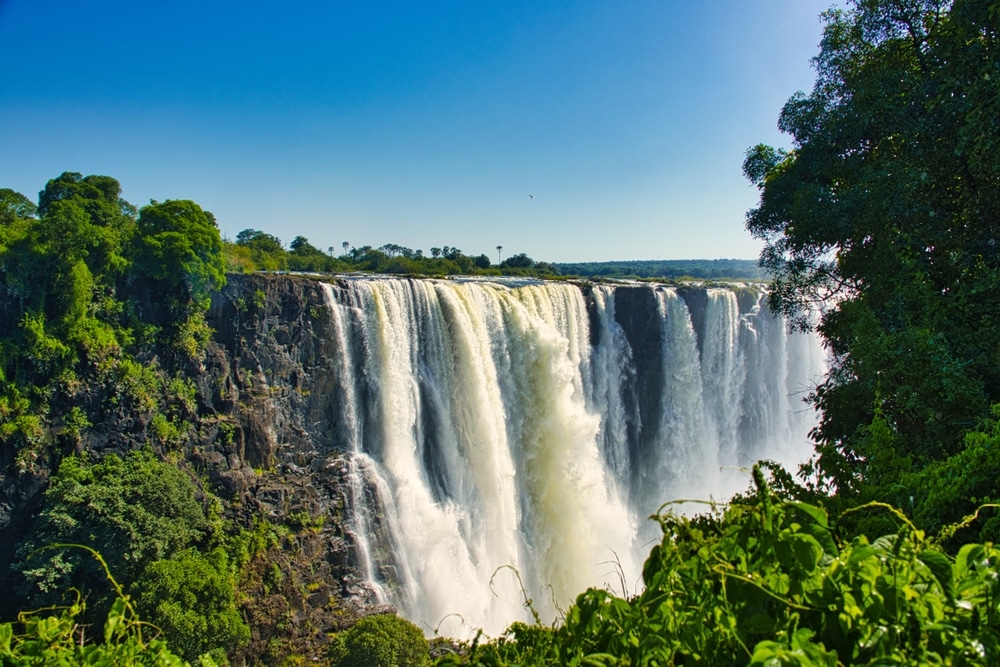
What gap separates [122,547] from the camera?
1236cm

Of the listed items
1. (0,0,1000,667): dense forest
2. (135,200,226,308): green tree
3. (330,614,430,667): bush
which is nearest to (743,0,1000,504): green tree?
(0,0,1000,667): dense forest

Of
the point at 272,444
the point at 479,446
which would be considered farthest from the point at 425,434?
the point at 272,444

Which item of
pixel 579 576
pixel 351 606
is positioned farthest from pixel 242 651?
pixel 579 576

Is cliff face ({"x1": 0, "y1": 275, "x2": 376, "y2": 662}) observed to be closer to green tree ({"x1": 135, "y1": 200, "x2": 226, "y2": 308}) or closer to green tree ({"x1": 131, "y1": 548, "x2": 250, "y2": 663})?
green tree ({"x1": 135, "y1": 200, "x2": 226, "y2": 308})

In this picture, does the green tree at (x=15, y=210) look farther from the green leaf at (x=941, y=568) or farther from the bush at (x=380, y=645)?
the green leaf at (x=941, y=568)

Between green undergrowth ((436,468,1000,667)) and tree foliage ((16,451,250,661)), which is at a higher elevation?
green undergrowth ((436,468,1000,667))

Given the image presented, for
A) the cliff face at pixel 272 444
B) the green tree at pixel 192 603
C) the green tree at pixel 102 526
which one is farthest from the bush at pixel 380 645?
the green tree at pixel 102 526

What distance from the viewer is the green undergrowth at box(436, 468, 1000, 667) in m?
1.26

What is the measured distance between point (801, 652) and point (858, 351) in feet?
18.6

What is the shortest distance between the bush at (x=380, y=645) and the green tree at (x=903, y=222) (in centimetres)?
983

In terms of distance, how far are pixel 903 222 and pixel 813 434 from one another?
2.81 meters

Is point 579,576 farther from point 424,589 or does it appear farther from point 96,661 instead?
point 96,661

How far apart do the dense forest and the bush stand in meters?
0.05

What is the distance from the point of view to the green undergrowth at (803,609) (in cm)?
126
